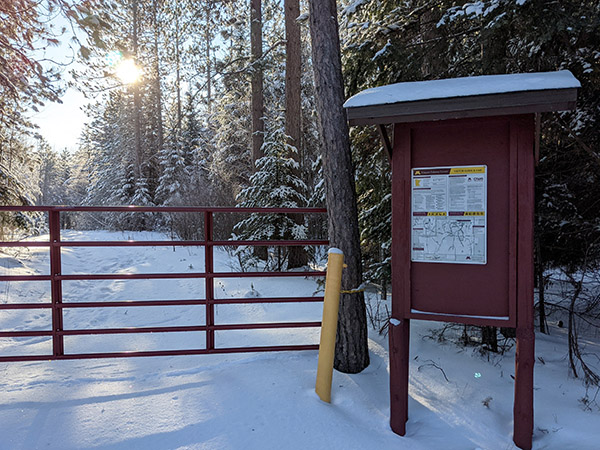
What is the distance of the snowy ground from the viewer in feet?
9.23

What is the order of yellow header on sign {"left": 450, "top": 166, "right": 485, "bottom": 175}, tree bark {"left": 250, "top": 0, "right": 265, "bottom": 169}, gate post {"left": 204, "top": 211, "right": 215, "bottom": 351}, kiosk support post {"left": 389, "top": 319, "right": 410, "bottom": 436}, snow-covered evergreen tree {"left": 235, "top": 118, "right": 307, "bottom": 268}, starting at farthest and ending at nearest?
tree bark {"left": 250, "top": 0, "right": 265, "bottom": 169}, snow-covered evergreen tree {"left": 235, "top": 118, "right": 307, "bottom": 268}, gate post {"left": 204, "top": 211, "right": 215, "bottom": 351}, kiosk support post {"left": 389, "top": 319, "right": 410, "bottom": 436}, yellow header on sign {"left": 450, "top": 166, "right": 485, "bottom": 175}

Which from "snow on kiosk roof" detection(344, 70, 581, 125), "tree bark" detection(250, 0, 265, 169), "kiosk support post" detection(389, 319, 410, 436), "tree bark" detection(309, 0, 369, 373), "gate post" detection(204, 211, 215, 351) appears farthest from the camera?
"tree bark" detection(250, 0, 265, 169)

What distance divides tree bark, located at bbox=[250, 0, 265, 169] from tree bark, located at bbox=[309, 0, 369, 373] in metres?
7.06

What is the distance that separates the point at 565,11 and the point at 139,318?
7656 millimetres

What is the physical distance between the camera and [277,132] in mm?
9375

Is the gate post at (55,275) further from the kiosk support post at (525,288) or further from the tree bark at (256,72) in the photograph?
the tree bark at (256,72)

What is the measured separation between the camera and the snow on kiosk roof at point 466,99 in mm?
2469

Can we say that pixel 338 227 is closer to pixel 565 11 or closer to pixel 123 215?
pixel 565 11

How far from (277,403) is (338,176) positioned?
2089 mm

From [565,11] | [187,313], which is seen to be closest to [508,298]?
[565,11]

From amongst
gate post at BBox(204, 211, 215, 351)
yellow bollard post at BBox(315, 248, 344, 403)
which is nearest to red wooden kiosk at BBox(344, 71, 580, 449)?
yellow bollard post at BBox(315, 248, 344, 403)

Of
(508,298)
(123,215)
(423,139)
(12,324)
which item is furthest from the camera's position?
(123,215)

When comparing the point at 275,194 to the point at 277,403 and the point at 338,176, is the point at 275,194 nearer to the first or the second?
the point at 338,176

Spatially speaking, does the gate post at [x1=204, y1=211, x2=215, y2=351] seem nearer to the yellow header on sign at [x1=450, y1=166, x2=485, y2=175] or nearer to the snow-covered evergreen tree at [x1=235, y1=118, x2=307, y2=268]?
the yellow header on sign at [x1=450, y1=166, x2=485, y2=175]
